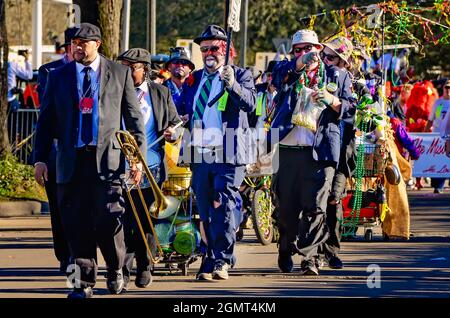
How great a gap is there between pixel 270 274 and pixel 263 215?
325 centimetres

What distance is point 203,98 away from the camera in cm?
1347

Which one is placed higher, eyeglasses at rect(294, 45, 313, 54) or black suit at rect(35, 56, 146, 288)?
eyeglasses at rect(294, 45, 313, 54)

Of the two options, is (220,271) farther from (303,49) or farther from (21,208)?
(21,208)

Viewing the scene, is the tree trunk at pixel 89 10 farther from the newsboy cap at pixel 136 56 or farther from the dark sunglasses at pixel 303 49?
the newsboy cap at pixel 136 56

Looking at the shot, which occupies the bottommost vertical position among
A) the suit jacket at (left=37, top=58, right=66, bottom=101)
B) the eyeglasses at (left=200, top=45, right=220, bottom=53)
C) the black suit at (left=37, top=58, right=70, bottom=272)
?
the black suit at (left=37, top=58, right=70, bottom=272)

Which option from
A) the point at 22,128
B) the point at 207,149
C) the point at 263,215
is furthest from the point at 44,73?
the point at 22,128

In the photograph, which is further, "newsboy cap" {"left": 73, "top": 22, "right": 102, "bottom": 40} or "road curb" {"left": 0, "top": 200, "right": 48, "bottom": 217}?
"road curb" {"left": 0, "top": 200, "right": 48, "bottom": 217}

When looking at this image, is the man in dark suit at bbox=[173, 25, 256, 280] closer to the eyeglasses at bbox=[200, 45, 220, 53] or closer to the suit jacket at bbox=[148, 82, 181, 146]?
the eyeglasses at bbox=[200, 45, 220, 53]

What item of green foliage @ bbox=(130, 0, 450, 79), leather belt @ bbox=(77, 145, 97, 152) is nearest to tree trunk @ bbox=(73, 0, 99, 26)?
leather belt @ bbox=(77, 145, 97, 152)

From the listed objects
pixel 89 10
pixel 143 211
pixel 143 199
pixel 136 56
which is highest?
pixel 89 10

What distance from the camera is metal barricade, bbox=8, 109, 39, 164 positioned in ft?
82.6

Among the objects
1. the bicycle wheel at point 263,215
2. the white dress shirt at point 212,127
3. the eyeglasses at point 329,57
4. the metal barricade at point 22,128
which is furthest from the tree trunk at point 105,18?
the white dress shirt at point 212,127

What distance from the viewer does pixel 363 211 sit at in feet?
55.4

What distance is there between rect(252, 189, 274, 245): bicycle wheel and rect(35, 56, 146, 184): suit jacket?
16.5ft
